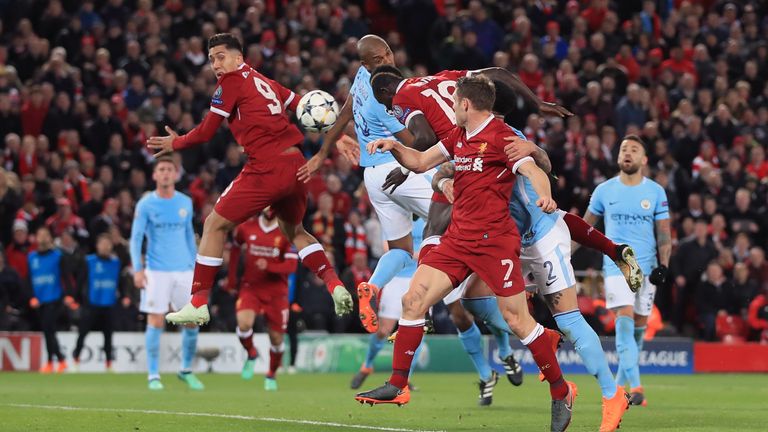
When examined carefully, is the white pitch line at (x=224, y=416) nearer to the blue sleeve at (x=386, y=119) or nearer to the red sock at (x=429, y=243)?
the red sock at (x=429, y=243)

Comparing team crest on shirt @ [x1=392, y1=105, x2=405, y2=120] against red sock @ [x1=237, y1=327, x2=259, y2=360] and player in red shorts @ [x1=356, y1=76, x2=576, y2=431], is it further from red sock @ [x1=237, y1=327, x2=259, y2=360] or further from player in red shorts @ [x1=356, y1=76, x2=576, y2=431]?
red sock @ [x1=237, y1=327, x2=259, y2=360]

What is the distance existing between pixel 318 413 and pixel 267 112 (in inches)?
108

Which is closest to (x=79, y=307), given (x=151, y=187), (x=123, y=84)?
(x=151, y=187)

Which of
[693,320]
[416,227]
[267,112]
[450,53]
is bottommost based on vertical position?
[693,320]

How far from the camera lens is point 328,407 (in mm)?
12617

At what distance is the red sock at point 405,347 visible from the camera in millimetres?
9395

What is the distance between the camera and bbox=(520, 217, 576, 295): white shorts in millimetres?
10078

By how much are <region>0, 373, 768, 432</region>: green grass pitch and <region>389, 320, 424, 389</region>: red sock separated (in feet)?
2.46

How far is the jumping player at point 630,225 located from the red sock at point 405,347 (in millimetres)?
4645

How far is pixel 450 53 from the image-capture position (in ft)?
85.8

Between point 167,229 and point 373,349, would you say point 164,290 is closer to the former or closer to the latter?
point 167,229

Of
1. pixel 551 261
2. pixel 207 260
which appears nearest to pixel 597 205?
pixel 551 261

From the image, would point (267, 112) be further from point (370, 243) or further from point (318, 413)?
point (370, 243)

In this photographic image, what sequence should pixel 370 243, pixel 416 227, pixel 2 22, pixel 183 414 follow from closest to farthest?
pixel 183 414
pixel 416 227
pixel 370 243
pixel 2 22
